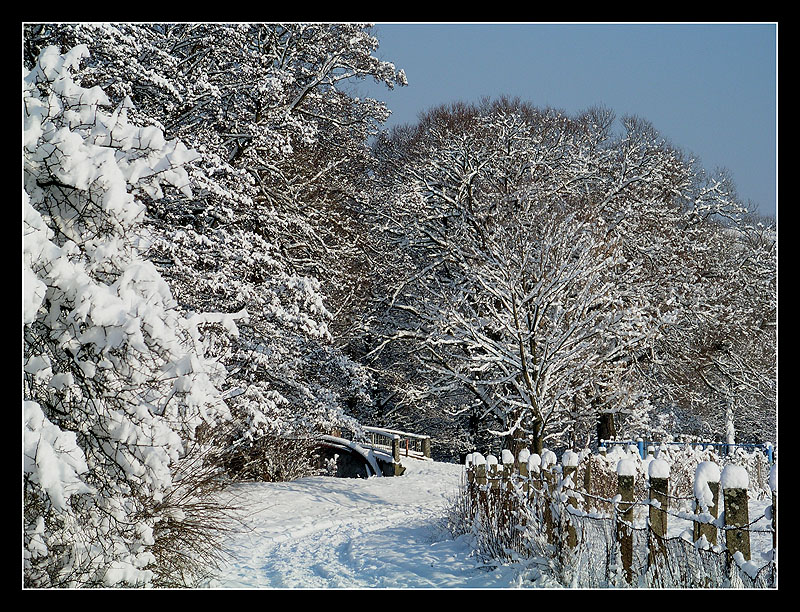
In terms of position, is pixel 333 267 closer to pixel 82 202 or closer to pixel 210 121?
pixel 210 121

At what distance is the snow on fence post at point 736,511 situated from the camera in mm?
4570

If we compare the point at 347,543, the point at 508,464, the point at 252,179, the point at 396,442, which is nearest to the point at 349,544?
the point at 347,543

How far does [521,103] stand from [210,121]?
51.4ft

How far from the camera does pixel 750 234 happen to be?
824 inches

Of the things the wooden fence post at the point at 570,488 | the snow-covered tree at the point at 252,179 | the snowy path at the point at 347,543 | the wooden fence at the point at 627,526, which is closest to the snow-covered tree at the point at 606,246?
the snow-covered tree at the point at 252,179

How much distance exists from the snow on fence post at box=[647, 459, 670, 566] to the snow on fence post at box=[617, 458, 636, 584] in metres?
0.23

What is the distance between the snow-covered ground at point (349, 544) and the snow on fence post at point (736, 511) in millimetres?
806

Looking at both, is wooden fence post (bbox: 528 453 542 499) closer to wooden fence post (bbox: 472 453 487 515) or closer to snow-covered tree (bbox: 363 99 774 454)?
wooden fence post (bbox: 472 453 487 515)

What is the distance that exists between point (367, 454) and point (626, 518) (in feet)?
49.8

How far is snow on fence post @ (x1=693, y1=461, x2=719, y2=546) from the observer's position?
4879 mm

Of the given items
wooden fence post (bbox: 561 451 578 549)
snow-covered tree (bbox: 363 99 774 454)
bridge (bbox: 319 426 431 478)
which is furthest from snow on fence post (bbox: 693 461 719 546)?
bridge (bbox: 319 426 431 478)

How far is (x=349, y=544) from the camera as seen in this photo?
926 centimetres

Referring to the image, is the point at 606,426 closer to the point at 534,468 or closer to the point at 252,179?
the point at 252,179
